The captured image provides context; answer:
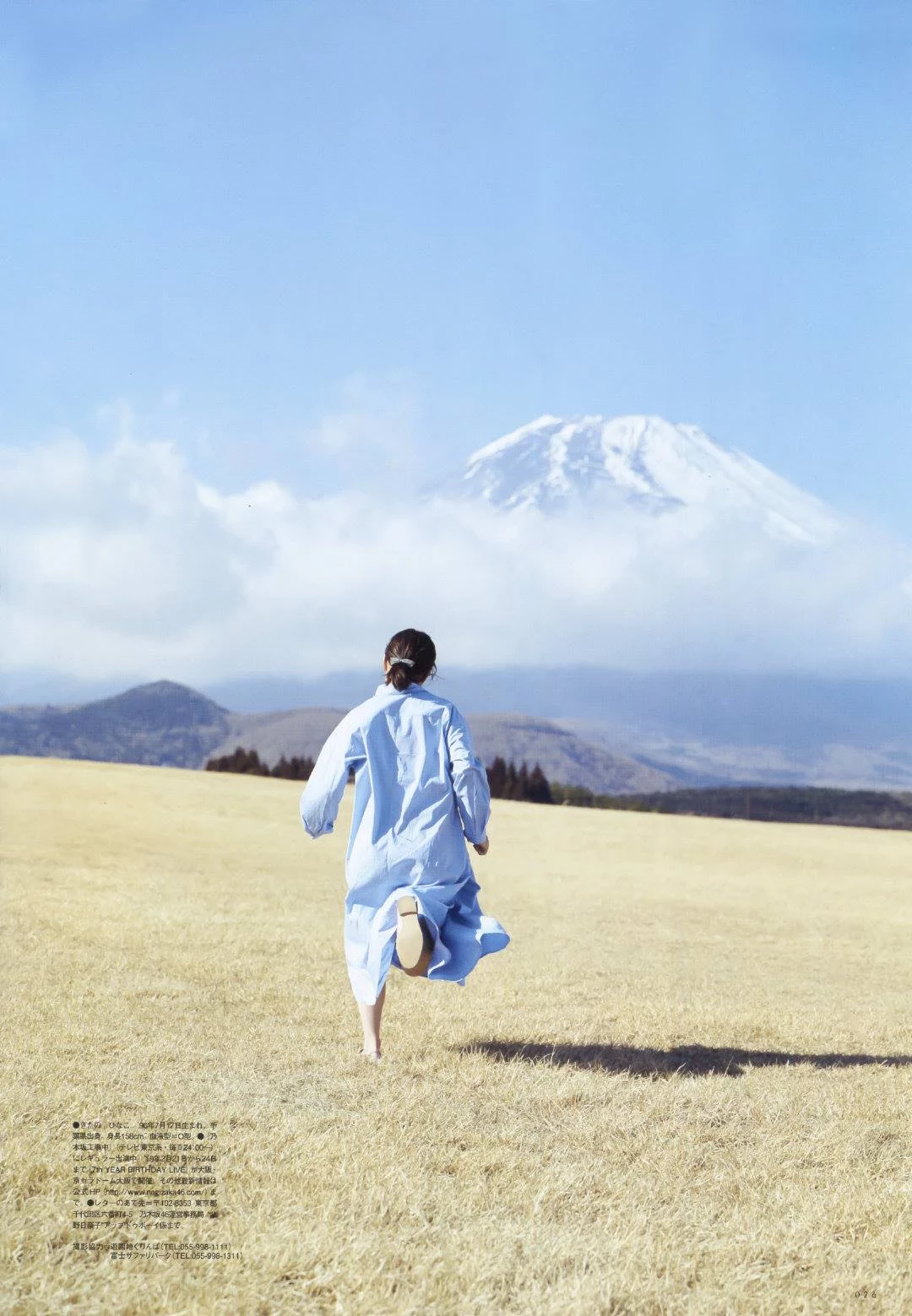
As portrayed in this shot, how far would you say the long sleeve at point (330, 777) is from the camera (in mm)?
8039

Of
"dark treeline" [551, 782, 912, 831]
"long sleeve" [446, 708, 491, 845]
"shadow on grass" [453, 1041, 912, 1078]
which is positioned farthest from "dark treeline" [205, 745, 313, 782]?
"long sleeve" [446, 708, 491, 845]

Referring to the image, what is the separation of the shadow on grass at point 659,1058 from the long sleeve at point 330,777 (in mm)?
1967

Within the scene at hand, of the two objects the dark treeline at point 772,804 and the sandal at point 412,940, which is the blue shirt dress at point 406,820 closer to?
the sandal at point 412,940

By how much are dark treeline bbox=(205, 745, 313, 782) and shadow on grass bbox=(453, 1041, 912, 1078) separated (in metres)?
56.7

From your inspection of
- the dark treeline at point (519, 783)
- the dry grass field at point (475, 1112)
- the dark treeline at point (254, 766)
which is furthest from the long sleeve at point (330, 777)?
the dark treeline at point (254, 766)

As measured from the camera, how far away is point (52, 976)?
1081 cm

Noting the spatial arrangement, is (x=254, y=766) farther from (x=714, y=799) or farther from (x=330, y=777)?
(x=330, y=777)

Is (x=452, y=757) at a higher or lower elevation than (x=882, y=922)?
higher

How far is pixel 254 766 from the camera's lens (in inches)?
2667

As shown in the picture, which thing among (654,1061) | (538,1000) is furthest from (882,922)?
(654,1061)

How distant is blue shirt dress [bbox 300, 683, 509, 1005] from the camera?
7961mm

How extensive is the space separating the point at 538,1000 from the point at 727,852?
2834 centimetres

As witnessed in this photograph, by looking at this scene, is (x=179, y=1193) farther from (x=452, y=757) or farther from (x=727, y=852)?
(x=727, y=852)

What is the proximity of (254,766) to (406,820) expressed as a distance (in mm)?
60885
